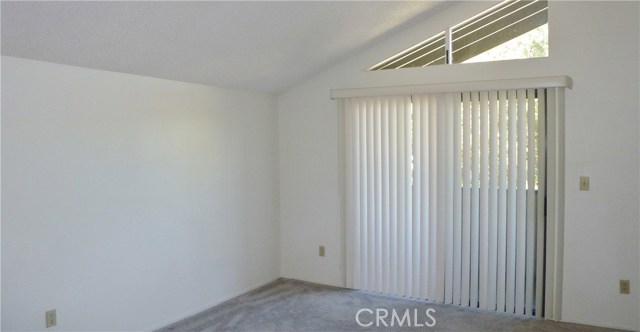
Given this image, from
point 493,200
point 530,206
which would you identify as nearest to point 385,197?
point 493,200

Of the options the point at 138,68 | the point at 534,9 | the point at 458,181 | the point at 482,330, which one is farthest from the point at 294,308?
the point at 534,9

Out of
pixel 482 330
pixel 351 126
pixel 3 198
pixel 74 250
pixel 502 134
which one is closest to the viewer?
pixel 3 198

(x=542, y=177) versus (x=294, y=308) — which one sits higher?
(x=542, y=177)

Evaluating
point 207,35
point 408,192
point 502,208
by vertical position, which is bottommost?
point 502,208

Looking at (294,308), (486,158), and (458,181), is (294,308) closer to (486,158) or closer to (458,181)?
(458,181)

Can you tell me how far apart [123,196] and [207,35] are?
3.98ft

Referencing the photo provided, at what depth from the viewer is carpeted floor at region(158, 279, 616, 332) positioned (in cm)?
355

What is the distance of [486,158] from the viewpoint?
3.81m

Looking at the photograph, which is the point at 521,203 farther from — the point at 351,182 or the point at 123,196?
the point at 123,196

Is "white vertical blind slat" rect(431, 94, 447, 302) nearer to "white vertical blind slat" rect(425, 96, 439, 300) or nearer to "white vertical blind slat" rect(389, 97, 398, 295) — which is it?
"white vertical blind slat" rect(425, 96, 439, 300)

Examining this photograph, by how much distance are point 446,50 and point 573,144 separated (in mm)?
1243

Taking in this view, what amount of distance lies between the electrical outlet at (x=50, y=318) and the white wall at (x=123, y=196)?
1.1 inches

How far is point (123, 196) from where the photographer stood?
322 centimetres

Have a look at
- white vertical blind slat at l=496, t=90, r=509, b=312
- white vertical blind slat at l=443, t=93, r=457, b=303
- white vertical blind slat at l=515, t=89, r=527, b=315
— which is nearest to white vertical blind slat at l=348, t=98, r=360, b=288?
white vertical blind slat at l=443, t=93, r=457, b=303
